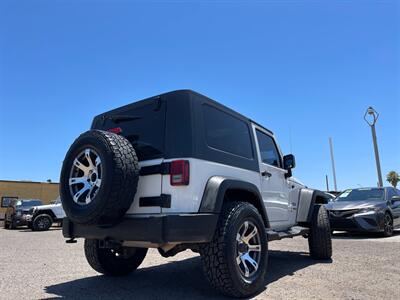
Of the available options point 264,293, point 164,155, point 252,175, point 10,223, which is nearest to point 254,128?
point 252,175

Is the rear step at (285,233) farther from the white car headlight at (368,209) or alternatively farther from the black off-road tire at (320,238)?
the white car headlight at (368,209)

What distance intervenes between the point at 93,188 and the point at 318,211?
4244 mm

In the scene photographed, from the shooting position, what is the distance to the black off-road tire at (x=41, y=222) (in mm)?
17438

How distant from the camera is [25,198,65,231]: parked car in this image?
1750cm

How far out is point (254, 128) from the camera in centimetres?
535

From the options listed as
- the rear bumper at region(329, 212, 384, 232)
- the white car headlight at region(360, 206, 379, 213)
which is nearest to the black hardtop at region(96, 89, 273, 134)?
the rear bumper at region(329, 212, 384, 232)

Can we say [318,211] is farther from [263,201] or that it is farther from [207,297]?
[207,297]

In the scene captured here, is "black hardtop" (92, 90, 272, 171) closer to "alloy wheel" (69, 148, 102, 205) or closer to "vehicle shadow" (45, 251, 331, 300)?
"alloy wheel" (69, 148, 102, 205)

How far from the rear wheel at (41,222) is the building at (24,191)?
627 inches

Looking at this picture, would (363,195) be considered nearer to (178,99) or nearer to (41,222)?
(178,99)

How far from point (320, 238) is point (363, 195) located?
235 inches

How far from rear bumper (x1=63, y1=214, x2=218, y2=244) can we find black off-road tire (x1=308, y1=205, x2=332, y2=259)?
10.6 ft

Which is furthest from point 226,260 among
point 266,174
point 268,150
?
point 268,150

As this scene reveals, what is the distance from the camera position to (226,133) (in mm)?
4547
